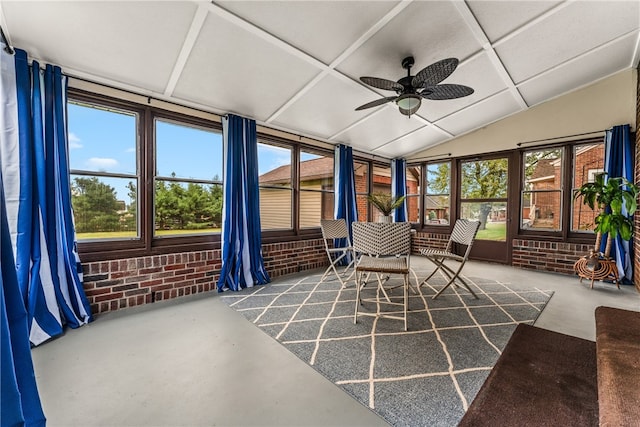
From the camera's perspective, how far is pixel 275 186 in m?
4.15

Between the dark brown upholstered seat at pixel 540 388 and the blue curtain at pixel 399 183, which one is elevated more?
the blue curtain at pixel 399 183

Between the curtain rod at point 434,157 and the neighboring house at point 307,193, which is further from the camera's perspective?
the curtain rod at point 434,157

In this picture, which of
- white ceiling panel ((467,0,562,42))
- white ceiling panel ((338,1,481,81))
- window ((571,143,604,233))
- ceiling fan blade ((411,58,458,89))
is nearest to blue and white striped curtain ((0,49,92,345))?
white ceiling panel ((338,1,481,81))

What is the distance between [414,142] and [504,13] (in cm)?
296

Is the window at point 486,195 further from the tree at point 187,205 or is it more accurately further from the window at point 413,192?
the tree at point 187,205

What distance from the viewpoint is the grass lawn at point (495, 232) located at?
4.93 meters

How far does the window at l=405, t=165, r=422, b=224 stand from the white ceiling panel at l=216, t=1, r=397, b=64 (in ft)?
14.0

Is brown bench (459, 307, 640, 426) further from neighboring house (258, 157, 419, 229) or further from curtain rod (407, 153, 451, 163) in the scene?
curtain rod (407, 153, 451, 163)

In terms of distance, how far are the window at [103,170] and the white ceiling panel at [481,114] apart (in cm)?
443

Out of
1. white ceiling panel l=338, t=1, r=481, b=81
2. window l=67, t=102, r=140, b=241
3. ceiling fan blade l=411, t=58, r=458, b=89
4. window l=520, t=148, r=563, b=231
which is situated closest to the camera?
ceiling fan blade l=411, t=58, r=458, b=89

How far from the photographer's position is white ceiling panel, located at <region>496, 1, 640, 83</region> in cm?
241

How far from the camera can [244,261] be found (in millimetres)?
3439

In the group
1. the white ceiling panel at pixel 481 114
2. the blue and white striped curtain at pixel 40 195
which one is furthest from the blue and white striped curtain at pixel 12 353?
the white ceiling panel at pixel 481 114

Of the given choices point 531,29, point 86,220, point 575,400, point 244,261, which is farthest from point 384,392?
point 531,29
